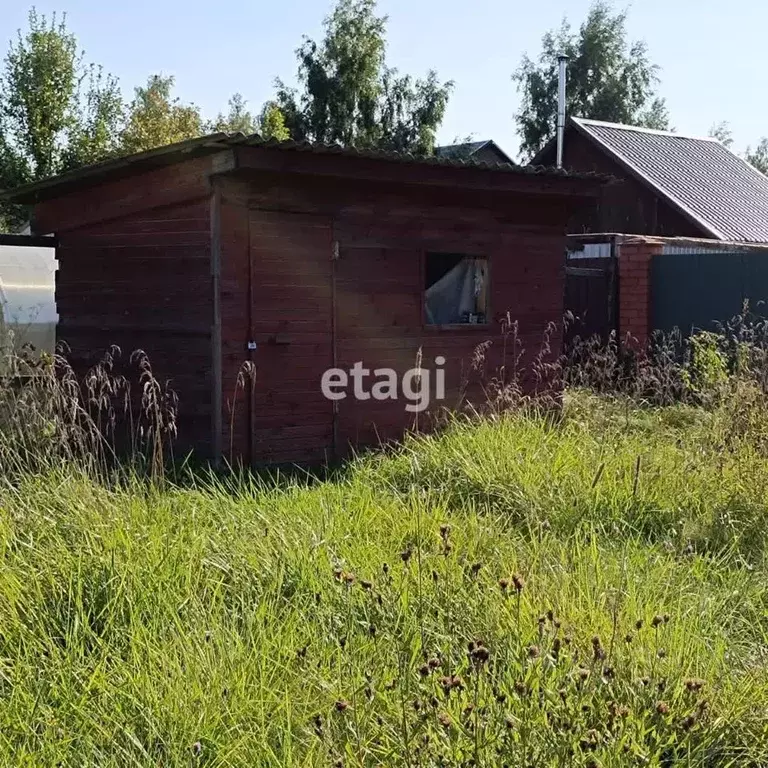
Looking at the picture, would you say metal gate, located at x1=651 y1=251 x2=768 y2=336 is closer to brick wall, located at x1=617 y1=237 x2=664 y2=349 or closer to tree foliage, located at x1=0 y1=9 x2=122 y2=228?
brick wall, located at x1=617 y1=237 x2=664 y2=349

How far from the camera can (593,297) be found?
13703 millimetres

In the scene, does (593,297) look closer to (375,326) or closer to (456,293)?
(456,293)

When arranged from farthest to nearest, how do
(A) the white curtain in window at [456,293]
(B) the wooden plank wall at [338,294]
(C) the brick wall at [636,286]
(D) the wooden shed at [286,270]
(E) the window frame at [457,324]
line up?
(C) the brick wall at [636,286], (A) the white curtain in window at [456,293], (E) the window frame at [457,324], (B) the wooden plank wall at [338,294], (D) the wooden shed at [286,270]

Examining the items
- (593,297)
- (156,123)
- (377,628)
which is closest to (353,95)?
(156,123)

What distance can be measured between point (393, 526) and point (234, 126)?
108ft

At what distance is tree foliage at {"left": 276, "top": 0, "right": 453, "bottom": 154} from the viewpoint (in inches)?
1230

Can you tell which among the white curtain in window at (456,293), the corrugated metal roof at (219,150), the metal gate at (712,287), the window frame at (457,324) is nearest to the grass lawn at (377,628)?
the corrugated metal roof at (219,150)

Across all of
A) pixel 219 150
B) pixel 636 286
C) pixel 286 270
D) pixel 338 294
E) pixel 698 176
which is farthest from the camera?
pixel 698 176

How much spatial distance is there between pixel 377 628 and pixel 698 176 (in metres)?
21.3

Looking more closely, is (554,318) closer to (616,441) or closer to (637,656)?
(616,441)

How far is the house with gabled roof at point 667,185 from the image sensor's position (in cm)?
2044

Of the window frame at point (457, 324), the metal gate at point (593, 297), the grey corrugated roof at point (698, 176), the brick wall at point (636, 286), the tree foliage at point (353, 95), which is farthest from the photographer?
the tree foliage at point (353, 95)

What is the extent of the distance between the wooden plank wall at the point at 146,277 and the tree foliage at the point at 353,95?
75.4 ft

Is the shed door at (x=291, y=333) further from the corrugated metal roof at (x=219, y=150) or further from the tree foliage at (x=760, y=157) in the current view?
the tree foliage at (x=760, y=157)
